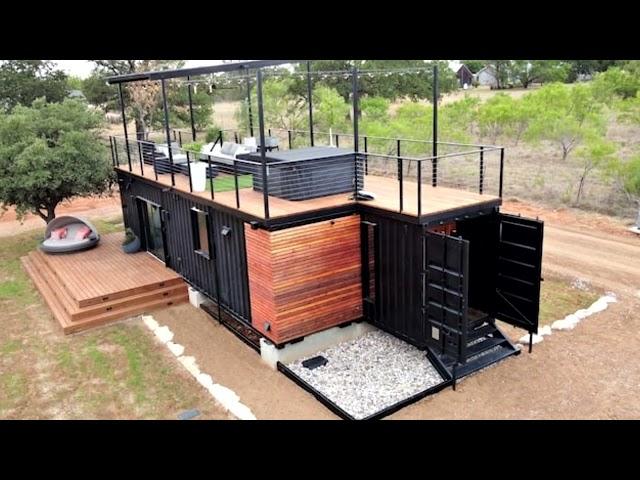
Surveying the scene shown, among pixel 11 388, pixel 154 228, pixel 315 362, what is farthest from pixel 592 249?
pixel 11 388

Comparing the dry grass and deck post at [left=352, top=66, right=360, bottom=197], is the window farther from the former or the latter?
deck post at [left=352, top=66, right=360, bottom=197]

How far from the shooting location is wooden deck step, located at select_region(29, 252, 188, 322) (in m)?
10.0

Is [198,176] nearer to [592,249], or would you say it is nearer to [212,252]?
[212,252]

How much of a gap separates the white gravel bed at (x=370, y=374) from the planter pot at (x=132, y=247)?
21.0ft

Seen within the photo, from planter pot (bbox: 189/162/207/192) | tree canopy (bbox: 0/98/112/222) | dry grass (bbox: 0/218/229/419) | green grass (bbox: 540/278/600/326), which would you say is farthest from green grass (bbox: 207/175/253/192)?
green grass (bbox: 540/278/600/326)

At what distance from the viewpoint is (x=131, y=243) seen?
43.0ft

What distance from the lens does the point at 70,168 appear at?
46.7 feet

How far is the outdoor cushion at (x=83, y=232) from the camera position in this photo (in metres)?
13.6

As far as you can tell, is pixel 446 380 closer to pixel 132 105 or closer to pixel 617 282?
pixel 617 282

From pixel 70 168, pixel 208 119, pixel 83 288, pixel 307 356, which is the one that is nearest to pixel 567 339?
pixel 307 356

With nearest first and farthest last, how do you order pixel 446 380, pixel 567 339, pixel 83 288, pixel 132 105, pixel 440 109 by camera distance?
pixel 446 380 < pixel 567 339 < pixel 83 288 < pixel 440 109 < pixel 132 105

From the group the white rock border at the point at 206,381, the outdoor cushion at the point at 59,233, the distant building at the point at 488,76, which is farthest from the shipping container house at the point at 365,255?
the distant building at the point at 488,76

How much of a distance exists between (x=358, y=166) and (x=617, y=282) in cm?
599

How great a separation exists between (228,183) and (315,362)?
429cm
